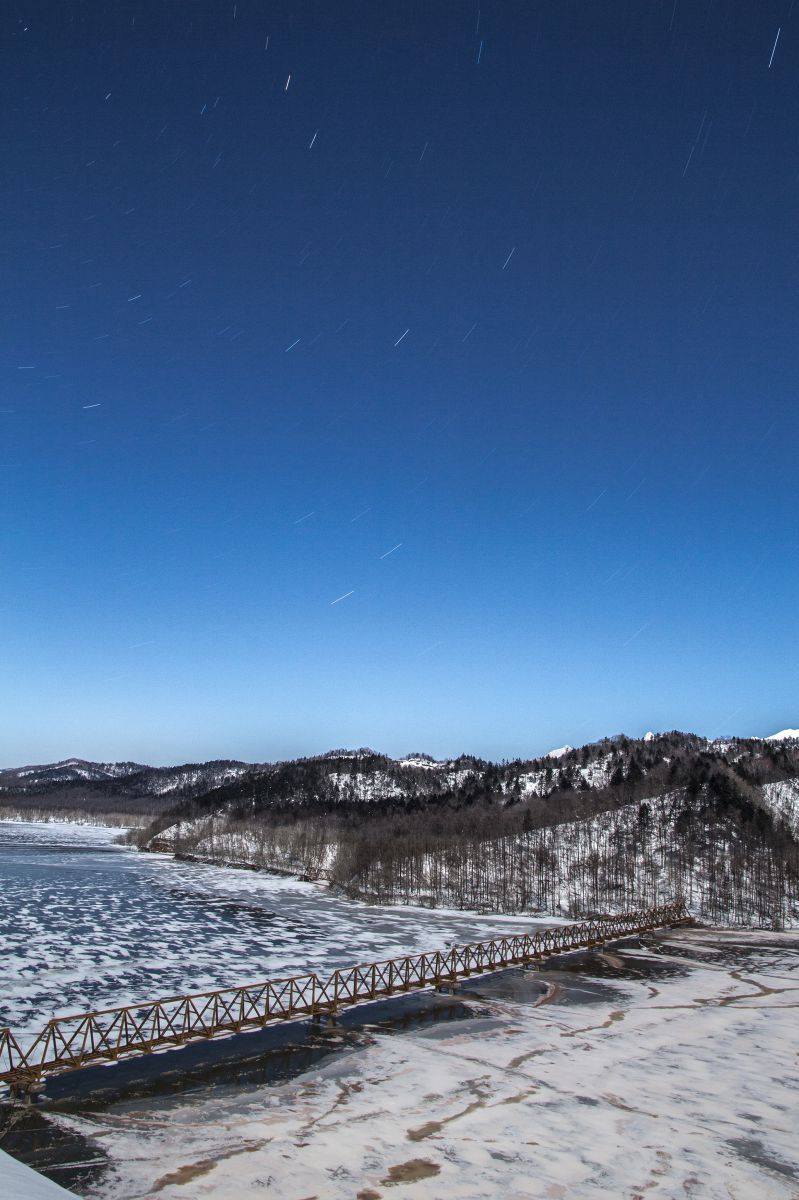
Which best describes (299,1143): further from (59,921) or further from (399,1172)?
(59,921)

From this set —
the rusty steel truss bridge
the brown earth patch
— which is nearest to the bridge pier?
the rusty steel truss bridge

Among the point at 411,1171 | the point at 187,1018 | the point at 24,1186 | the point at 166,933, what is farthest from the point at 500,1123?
the point at 166,933

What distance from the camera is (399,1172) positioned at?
55.7ft

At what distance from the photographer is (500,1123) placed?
20.2 meters

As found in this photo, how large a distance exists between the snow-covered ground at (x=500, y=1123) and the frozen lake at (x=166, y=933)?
15.7 metres

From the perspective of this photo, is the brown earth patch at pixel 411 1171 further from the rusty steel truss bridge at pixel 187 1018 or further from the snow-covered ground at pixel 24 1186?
the rusty steel truss bridge at pixel 187 1018

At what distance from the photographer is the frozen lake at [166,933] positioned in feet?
132

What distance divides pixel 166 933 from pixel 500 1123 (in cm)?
4739

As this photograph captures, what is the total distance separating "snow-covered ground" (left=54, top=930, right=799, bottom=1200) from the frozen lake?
15.7 metres

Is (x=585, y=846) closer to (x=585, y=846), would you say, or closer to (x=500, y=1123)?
(x=585, y=846)

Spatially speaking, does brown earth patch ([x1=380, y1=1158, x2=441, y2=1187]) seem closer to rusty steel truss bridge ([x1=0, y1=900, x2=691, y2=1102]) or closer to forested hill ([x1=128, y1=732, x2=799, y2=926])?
rusty steel truss bridge ([x1=0, y1=900, x2=691, y2=1102])

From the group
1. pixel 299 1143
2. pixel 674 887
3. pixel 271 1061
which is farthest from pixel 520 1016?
pixel 674 887

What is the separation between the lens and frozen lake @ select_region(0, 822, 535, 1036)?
40.2m

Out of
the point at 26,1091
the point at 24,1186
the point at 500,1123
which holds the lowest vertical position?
the point at 26,1091
